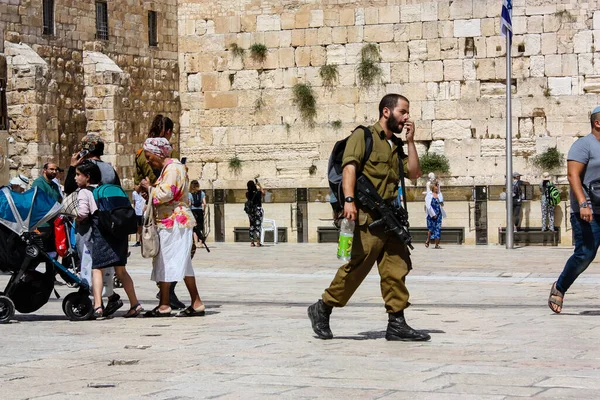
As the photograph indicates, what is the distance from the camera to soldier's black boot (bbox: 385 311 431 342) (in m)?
8.62

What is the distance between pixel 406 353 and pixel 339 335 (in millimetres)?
1142

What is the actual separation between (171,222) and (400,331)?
8.37 ft

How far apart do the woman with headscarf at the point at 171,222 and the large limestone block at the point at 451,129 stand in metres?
15.1

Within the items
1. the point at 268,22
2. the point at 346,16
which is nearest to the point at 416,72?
the point at 346,16

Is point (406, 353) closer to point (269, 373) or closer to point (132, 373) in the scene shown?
point (269, 373)

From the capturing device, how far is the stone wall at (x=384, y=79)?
2458cm

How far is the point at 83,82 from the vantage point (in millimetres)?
23906

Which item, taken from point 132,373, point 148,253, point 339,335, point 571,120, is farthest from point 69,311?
point 571,120

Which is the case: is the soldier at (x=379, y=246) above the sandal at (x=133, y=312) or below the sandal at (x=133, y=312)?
above

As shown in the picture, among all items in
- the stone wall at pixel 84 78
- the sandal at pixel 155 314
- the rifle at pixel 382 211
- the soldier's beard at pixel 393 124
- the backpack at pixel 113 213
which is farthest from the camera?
the stone wall at pixel 84 78

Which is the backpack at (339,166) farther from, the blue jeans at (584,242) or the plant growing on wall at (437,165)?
A: the plant growing on wall at (437,165)

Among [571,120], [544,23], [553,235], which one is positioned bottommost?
[553,235]

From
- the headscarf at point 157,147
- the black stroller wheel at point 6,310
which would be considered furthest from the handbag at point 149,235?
the black stroller wheel at point 6,310

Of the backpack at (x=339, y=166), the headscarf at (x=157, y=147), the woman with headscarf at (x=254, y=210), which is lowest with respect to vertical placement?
the woman with headscarf at (x=254, y=210)
